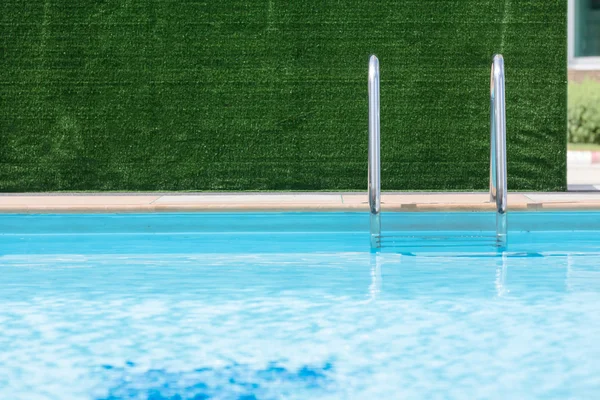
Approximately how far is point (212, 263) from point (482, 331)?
2136 mm

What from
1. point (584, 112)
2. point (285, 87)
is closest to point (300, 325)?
point (285, 87)

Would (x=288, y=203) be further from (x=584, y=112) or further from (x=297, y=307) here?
(x=584, y=112)

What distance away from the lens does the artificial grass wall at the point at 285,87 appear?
26.6 ft

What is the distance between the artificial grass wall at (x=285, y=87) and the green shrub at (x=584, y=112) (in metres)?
5.30

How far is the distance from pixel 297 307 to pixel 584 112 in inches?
377

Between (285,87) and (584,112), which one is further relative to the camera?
(584,112)

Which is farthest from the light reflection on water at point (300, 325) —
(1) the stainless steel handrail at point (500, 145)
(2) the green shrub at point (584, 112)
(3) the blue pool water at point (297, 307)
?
(2) the green shrub at point (584, 112)

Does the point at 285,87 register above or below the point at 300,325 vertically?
above

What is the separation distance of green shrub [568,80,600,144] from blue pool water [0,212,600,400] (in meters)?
6.66

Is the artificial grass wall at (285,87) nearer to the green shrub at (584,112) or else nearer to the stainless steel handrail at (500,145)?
the stainless steel handrail at (500,145)

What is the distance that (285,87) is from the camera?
8.14 meters

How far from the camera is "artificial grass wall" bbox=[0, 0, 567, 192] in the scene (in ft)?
26.6

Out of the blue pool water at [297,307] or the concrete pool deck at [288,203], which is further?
the concrete pool deck at [288,203]

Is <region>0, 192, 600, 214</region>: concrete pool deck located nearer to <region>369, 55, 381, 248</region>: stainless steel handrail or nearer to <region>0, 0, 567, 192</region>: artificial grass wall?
<region>369, 55, 381, 248</region>: stainless steel handrail
